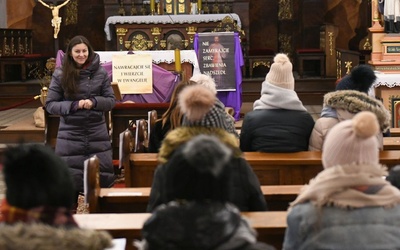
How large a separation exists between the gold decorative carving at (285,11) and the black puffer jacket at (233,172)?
15.3m

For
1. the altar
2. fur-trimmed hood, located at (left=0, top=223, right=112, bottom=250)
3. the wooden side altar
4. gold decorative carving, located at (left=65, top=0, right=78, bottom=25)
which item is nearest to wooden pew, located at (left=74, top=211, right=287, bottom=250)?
fur-trimmed hood, located at (left=0, top=223, right=112, bottom=250)

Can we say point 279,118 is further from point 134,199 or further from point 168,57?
point 168,57

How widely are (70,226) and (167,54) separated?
903 centimetres

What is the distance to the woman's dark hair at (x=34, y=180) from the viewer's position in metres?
2.79

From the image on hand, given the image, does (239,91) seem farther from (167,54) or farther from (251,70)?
(251,70)

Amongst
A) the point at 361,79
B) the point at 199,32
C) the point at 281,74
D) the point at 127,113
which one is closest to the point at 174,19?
the point at 199,32

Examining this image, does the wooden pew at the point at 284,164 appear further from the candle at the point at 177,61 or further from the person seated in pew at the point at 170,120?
the candle at the point at 177,61

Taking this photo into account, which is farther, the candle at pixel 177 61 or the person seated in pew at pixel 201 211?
the candle at pixel 177 61

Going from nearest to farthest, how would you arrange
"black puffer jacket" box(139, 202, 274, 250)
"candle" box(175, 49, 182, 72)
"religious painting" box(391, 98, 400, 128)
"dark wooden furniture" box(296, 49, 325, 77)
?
1. "black puffer jacket" box(139, 202, 274, 250)
2. "candle" box(175, 49, 182, 72)
3. "religious painting" box(391, 98, 400, 128)
4. "dark wooden furniture" box(296, 49, 325, 77)

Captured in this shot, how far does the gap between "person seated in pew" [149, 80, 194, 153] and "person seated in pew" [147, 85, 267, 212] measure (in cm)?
181

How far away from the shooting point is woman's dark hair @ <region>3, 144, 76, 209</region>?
279cm

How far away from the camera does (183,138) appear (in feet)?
13.4

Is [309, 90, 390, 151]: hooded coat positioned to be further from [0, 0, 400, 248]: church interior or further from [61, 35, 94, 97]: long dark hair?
[0, 0, 400, 248]: church interior

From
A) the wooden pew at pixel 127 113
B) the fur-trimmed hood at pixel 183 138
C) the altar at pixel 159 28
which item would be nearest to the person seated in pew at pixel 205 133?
the fur-trimmed hood at pixel 183 138
